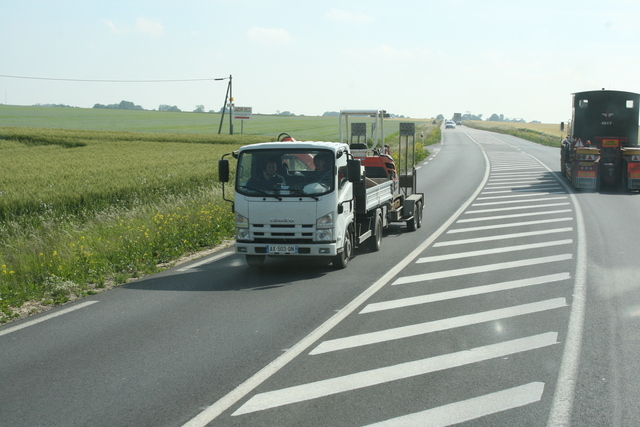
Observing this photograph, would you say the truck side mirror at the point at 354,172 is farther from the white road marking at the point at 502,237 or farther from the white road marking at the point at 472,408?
the white road marking at the point at 472,408

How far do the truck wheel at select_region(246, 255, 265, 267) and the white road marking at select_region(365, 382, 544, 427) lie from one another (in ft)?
21.7

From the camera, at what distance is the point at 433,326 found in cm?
814

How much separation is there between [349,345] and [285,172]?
4692mm

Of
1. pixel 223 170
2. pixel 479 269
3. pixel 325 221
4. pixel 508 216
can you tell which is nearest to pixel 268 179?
pixel 223 170

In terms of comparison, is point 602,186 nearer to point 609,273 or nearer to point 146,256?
point 609,273

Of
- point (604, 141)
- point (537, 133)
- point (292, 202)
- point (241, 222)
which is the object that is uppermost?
point (537, 133)

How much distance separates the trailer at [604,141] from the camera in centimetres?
2566

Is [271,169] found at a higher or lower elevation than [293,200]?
higher

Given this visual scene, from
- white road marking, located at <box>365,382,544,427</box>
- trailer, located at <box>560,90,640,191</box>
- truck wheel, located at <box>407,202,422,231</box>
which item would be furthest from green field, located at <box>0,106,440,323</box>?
trailer, located at <box>560,90,640,191</box>

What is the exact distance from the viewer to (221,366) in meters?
6.75

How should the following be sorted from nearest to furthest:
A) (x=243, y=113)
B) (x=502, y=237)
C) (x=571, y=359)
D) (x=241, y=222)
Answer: (x=571, y=359), (x=241, y=222), (x=502, y=237), (x=243, y=113)

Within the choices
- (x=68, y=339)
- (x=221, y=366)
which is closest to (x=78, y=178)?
(x=68, y=339)

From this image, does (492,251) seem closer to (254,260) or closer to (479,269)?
(479,269)

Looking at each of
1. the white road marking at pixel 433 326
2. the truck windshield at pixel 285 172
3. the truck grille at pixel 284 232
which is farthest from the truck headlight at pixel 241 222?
the white road marking at pixel 433 326
